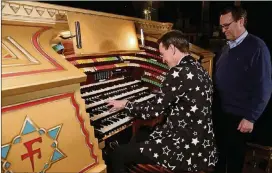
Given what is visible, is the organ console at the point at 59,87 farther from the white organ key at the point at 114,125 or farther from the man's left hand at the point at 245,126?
the man's left hand at the point at 245,126

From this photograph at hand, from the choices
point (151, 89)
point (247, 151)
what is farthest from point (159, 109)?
point (247, 151)

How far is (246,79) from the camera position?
2512 mm

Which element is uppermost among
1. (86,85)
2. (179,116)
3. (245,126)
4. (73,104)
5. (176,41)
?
(176,41)

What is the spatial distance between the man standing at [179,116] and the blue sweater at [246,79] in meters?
0.79

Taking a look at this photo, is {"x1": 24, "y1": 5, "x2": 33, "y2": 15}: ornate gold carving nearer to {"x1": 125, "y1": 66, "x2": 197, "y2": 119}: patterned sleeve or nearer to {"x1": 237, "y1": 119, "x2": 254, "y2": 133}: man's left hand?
{"x1": 125, "y1": 66, "x2": 197, "y2": 119}: patterned sleeve

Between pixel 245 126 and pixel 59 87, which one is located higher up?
A: pixel 59 87

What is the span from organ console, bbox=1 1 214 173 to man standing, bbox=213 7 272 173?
2.84 ft

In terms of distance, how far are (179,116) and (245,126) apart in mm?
1006

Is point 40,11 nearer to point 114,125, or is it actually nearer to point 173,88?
point 114,125

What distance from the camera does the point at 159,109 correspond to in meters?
1.84

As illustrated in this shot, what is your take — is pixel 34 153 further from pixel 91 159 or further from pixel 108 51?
pixel 108 51

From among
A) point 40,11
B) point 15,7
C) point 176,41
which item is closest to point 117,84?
point 176,41

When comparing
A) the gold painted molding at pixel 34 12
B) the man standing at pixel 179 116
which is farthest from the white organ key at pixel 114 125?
the gold painted molding at pixel 34 12

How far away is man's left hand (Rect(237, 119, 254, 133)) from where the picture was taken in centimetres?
248
